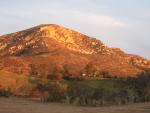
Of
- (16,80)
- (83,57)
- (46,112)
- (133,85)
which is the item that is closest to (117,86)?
(133,85)

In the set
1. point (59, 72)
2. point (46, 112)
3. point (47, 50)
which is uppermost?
point (47, 50)

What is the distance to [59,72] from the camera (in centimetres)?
12425

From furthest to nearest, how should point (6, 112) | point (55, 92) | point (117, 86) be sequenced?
point (117, 86) → point (55, 92) → point (6, 112)

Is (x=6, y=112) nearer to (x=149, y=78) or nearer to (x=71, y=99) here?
(x=71, y=99)

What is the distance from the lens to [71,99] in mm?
71562

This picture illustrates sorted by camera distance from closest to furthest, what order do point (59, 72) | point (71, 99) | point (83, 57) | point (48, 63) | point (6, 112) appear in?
point (6, 112) < point (71, 99) < point (59, 72) < point (48, 63) < point (83, 57)

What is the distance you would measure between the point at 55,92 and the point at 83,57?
11244cm

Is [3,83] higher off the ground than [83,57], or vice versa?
[83,57]

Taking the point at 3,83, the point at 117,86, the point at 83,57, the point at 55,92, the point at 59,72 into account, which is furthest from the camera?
the point at 83,57

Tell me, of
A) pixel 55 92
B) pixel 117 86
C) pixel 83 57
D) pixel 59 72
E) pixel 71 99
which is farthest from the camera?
pixel 83 57

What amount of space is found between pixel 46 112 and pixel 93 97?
1286 inches

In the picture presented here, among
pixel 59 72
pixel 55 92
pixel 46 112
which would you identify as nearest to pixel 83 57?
pixel 59 72

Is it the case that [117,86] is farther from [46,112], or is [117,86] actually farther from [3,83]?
[46,112]

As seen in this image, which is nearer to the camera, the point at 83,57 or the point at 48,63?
the point at 48,63
